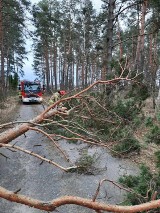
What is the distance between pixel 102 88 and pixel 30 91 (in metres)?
14.3

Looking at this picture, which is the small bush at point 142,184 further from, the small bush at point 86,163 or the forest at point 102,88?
the small bush at point 86,163

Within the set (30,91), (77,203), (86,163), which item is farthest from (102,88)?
(30,91)

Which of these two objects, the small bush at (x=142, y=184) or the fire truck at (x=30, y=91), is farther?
the fire truck at (x=30, y=91)

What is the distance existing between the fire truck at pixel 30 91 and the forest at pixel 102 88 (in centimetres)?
174

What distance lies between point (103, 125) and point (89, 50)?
1178 inches

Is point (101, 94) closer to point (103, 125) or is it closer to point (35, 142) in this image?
point (103, 125)

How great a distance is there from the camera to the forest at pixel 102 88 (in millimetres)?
5131

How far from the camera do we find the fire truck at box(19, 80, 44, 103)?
24125mm

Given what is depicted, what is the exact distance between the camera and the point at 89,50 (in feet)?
124

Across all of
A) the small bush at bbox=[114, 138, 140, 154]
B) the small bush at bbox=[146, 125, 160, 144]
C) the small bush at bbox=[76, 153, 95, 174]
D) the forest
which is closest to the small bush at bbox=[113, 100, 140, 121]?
the forest

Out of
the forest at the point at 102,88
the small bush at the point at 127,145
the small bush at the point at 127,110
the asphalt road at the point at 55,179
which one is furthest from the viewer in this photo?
the small bush at the point at 127,110

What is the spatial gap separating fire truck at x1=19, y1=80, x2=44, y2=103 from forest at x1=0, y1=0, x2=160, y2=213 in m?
1.74

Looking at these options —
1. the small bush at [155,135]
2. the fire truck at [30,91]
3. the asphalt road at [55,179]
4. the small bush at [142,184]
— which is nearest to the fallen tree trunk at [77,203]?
the small bush at [142,184]

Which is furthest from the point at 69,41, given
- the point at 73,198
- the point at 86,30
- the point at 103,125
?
the point at 73,198
